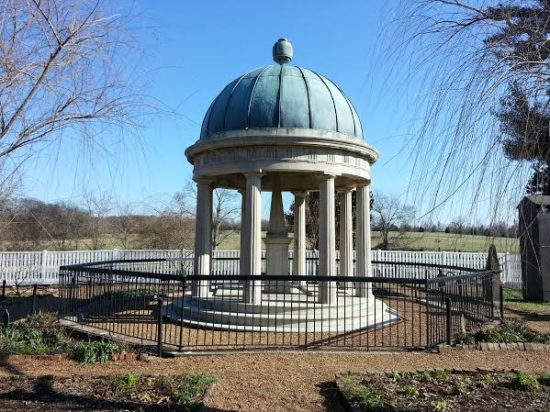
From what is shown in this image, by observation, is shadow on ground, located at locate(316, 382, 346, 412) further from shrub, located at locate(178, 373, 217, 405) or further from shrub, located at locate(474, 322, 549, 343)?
shrub, located at locate(474, 322, 549, 343)

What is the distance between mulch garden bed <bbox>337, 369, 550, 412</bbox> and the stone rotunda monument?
12.2 feet

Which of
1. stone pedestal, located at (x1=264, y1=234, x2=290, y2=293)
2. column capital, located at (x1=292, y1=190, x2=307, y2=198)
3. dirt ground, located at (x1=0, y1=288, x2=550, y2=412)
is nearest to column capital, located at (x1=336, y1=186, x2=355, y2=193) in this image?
column capital, located at (x1=292, y1=190, x2=307, y2=198)

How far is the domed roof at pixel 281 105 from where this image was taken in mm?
12309

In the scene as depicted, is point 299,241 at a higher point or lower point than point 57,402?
higher

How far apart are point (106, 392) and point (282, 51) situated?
38.6 feet

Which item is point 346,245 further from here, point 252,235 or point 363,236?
point 252,235

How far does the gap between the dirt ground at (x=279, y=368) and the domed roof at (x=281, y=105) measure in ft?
20.9

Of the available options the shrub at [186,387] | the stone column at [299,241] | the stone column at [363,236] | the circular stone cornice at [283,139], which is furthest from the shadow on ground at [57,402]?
the stone column at [299,241]

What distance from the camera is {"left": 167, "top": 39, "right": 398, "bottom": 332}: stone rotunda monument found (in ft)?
36.8

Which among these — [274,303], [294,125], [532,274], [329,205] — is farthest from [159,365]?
[532,274]

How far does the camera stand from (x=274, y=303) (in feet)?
37.4

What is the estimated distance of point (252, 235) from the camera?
38.6 feet

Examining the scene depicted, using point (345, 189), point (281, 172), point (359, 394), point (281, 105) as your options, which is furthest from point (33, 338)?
point (345, 189)

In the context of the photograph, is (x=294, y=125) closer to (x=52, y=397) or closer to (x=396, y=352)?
(x=396, y=352)
